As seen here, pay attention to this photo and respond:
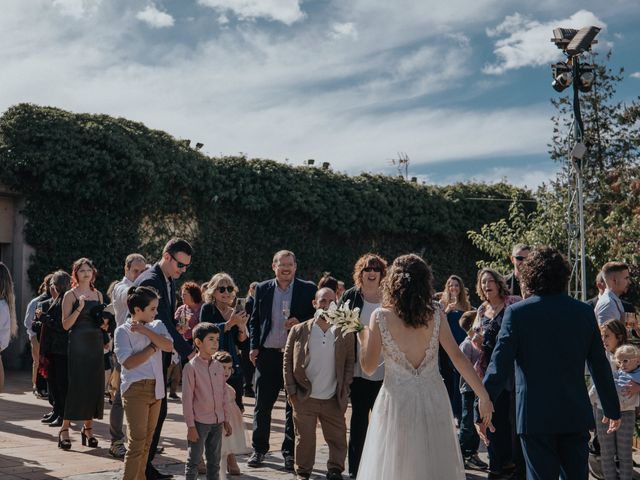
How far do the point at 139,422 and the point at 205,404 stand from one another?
518 mm

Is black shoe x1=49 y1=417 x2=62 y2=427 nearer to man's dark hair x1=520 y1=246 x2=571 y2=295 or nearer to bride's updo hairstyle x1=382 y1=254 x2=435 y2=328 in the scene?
bride's updo hairstyle x1=382 y1=254 x2=435 y2=328

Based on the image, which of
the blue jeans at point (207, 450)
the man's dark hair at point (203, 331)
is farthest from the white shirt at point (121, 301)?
the blue jeans at point (207, 450)

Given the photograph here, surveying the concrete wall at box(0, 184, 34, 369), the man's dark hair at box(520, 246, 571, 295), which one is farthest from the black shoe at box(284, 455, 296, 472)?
the concrete wall at box(0, 184, 34, 369)

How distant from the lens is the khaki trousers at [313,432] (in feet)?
21.9

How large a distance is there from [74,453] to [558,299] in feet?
17.0

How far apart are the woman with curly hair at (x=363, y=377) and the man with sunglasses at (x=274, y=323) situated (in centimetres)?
86

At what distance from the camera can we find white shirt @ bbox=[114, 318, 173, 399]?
235 inches

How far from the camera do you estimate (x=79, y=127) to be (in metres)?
15.7

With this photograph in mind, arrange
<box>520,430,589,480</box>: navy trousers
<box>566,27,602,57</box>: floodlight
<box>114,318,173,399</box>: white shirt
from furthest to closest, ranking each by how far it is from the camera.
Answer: <box>566,27,602,57</box>: floodlight
<box>114,318,173,399</box>: white shirt
<box>520,430,589,480</box>: navy trousers

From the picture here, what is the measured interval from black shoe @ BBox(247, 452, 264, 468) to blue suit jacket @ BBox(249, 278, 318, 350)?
1.04 m

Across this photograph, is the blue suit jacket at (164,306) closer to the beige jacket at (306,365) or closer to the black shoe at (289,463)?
the beige jacket at (306,365)

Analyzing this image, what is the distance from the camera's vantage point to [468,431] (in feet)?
25.4

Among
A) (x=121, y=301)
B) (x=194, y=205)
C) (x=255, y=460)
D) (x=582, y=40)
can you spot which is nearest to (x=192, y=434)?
(x=255, y=460)

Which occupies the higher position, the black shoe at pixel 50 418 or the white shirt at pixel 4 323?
the white shirt at pixel 4 323
